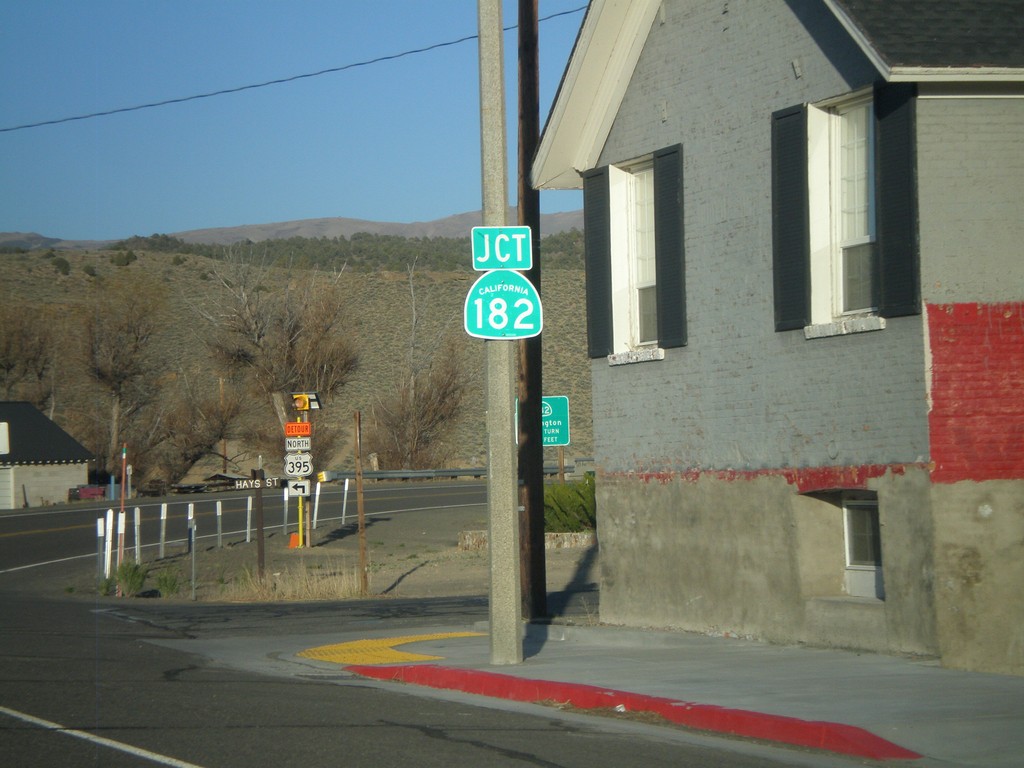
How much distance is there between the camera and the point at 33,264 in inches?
3762

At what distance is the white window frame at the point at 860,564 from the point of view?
1145cm

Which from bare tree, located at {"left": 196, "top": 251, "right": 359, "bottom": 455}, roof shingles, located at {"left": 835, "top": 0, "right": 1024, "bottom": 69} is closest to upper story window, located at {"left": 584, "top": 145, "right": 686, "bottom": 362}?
roof shingles, located at {"left": 835, "top": 0, "right": 1024, "bottom": 69}

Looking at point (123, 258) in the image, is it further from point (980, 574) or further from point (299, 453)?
point (980, 574)

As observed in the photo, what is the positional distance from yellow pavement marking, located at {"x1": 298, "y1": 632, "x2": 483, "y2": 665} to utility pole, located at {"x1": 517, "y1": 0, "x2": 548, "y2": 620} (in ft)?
3.45

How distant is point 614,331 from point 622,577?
2.76m

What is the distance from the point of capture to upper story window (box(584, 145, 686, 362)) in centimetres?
1345

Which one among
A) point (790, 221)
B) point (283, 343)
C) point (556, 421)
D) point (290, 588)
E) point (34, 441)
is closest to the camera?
point (790, 221)

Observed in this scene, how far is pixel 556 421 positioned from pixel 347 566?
9.40m

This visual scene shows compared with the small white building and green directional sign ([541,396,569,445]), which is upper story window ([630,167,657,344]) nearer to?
green directional sign ([541,396,569,445])

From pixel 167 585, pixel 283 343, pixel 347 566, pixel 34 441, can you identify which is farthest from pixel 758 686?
pixel 283 343

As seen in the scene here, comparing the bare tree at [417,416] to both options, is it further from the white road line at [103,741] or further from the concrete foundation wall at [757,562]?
the white road line at [103,741]

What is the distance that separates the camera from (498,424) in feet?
37.4

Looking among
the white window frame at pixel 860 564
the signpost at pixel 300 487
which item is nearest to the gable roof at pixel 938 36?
the white window frame at pixel 860 564

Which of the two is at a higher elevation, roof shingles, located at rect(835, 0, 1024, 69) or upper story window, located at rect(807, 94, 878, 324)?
roof shingles, located at rect(835, 0, 1024, 69)
